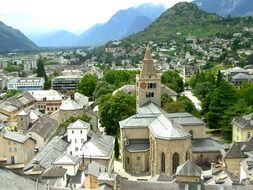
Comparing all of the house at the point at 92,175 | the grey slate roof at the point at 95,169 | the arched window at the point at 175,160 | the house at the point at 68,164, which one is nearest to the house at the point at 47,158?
the house at the point at 68,164

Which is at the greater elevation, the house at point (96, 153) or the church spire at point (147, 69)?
the church spire at point (147, 69)

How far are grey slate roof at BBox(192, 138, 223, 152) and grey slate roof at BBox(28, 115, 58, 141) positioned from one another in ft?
67.6

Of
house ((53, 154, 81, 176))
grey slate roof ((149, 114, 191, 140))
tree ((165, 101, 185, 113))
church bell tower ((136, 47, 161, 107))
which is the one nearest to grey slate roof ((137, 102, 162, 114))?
church bell tower ((136, 47, 161, 107))

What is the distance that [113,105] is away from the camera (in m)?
62.5

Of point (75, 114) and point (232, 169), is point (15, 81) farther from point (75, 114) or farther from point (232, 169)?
point (232, 169)

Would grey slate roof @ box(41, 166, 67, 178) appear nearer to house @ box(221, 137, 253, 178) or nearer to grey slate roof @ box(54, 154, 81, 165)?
grey slate roof @ box(54, 154, 81, 165)

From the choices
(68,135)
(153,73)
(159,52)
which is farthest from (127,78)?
(159,52)

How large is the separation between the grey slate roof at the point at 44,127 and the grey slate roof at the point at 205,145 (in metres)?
20.6

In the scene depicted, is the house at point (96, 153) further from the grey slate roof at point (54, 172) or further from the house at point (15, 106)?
the house at point (15, 106)

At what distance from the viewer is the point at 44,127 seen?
62312 millimetres

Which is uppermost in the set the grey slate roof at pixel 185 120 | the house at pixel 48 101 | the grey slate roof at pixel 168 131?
the grey slate roof at pixel 168 131

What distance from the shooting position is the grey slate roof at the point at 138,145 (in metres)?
47.8

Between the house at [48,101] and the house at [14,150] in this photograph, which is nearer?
the house at [14,150]

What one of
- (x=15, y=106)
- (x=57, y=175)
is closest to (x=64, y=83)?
(x=15, y=106)
